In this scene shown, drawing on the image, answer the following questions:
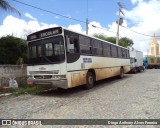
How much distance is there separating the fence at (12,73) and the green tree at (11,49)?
344cm

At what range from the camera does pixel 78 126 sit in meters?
5.67

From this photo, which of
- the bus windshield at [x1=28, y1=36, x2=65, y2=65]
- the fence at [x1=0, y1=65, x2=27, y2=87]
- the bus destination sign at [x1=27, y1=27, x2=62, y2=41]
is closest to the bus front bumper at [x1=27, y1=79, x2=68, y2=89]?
the bus windshield at [x1=28, y1=36, x2=65, y2=65]

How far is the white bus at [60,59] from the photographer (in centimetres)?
1012

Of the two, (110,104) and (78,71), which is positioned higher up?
(78,71)

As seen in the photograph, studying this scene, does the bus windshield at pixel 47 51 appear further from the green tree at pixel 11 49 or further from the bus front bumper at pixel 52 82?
the green tree at pixel 11 49

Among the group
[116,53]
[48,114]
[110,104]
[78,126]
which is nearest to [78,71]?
[110,104]

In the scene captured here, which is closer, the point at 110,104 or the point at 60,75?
the point at 110,104

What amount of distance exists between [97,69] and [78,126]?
8.02 meters

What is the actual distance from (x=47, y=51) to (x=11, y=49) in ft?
27.0

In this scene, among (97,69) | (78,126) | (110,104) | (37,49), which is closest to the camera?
(78,126)

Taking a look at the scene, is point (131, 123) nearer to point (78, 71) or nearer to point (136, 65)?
point (78, 71)

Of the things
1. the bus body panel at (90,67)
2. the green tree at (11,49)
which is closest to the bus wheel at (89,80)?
the bus body panel at (90,67)

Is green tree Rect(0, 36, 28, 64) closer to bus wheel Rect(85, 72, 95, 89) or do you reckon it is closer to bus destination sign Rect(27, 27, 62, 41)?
bus destination sign Rect(27, 27, 62, 41)

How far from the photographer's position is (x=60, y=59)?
10086 mm
